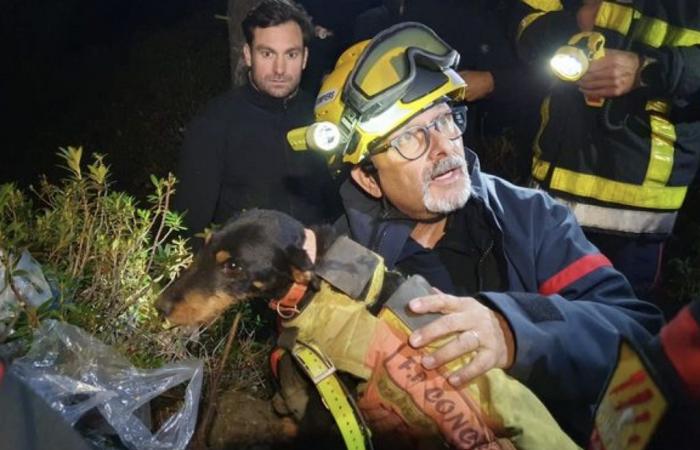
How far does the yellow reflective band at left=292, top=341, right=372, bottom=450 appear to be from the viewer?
237 centimetres

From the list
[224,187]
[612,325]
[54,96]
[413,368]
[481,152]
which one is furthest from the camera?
[54,96]

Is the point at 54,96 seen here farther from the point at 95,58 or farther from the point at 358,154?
the point at 358,154

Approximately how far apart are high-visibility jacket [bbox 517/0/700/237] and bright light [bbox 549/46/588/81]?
0.71 ft

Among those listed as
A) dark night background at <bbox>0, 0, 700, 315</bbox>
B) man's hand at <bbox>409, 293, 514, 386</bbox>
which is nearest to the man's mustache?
man's hand at <bbox>409, 293, 514, 386</bbox>

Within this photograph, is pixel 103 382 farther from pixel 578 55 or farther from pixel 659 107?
pixel 659 107

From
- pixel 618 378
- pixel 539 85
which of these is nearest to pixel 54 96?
pixel 539 85

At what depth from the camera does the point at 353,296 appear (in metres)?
2.44

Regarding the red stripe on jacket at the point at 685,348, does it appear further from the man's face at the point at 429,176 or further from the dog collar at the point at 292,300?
the man's face at the point at 429,176

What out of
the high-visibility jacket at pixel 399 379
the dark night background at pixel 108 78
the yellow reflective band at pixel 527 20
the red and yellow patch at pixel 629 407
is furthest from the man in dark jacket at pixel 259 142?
the dark night background at pixel 108 78

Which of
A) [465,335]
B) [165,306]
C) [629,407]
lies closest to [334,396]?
[465,335]

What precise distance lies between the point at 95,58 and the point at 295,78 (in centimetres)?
765

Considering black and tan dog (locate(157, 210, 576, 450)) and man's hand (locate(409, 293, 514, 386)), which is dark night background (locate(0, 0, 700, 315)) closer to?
black and tan dog (locate(157, 210, 576, 450))

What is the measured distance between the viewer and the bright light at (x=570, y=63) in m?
3.51

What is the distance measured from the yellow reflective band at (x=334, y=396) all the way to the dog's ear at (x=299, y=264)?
235 mm
